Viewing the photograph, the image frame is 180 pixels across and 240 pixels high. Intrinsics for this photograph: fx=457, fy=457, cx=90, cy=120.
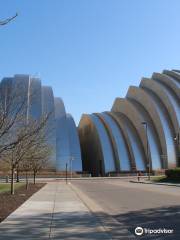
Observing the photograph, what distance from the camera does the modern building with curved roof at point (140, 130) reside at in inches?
3529

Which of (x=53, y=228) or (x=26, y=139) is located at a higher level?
(x=26, y=139)

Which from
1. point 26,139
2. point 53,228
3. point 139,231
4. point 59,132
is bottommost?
point 139,231

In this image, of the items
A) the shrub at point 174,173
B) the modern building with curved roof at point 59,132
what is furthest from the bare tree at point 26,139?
the modern building with curved roof at point 59,132

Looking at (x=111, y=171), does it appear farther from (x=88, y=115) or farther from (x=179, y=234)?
(x=179, y=234)

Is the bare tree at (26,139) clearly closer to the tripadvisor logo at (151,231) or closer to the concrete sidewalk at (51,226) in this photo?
the concrete sidewalk at (51,226)

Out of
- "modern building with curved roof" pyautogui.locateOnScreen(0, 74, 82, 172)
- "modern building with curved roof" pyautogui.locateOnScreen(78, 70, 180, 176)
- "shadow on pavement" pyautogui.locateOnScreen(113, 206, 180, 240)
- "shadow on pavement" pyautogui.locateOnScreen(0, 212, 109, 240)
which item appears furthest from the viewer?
"modern building with curved roof" pyautogui.locateOnScreen(78, 70, 180, 176)

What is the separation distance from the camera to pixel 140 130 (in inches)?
3770

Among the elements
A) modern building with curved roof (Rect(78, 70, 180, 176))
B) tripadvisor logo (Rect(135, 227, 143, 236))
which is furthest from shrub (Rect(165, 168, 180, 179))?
tripadvisor logo (Rect(135, 227, 143, 236))

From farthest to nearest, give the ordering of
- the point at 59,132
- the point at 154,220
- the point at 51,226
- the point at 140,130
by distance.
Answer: the point at 140,130, the point at 59,132, the point at 154,220, the point at 51,226

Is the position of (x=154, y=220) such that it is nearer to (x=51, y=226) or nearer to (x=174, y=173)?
(x=51, y=226)

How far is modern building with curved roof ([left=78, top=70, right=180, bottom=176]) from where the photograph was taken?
294 feet

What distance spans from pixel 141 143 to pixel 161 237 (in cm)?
8511

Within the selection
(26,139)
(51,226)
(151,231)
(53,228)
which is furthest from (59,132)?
(151,231)

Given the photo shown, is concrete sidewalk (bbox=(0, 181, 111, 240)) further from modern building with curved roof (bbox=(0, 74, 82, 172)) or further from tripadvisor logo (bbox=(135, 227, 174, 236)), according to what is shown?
modern building with curved roof (bbox=(0, 74, 82, 172))
